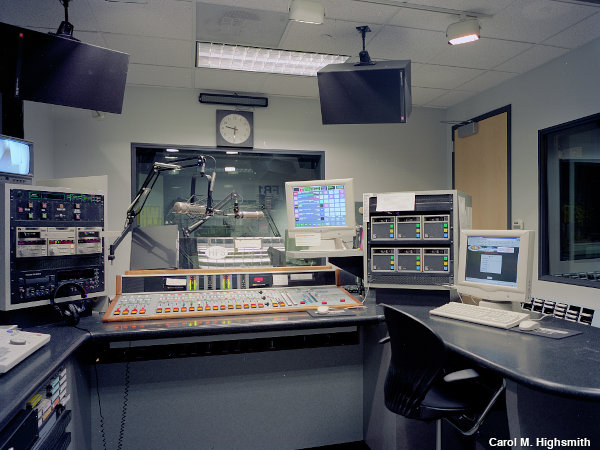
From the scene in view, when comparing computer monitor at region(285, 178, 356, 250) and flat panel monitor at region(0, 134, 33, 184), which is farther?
computer monitor at region(285, 178, 356, 250)

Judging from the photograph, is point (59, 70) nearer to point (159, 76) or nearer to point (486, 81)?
point (159, 76)

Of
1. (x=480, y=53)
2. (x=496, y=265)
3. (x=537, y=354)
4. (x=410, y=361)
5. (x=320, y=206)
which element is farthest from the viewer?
(x=480, y=53)

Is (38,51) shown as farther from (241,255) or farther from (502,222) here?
(502,222)

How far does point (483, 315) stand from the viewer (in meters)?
1.75

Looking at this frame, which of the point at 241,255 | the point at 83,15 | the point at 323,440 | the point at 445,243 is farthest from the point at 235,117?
the point at 323,440

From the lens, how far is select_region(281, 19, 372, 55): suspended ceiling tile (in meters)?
2.79

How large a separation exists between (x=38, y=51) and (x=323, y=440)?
253 cm

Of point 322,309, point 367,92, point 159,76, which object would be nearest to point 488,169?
point 367,92

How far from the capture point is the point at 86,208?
188 centimetres

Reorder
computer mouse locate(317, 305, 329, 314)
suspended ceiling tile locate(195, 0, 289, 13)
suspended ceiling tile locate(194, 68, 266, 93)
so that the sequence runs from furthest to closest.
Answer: suspended ceiling tile locate(194, 68, 266, 93), suspended ceiling tile locate(195, 0, 289, 13), computer mouse locate(317, 305, 329, 314)

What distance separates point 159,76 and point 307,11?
73.9 inches

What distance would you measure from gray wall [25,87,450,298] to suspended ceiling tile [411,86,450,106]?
0.19 meters

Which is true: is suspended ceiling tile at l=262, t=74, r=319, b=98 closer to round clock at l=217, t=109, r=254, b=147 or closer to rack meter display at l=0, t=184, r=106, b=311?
round clock at l=217, t=109, r=254, b=147

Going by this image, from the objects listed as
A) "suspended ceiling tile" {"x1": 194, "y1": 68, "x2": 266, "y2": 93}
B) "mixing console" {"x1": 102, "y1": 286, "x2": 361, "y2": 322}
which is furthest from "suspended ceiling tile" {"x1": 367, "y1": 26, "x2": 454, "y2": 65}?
"mixing console" {"x1": 102, "y1": 286, "x2": 361, "y2": 322}
